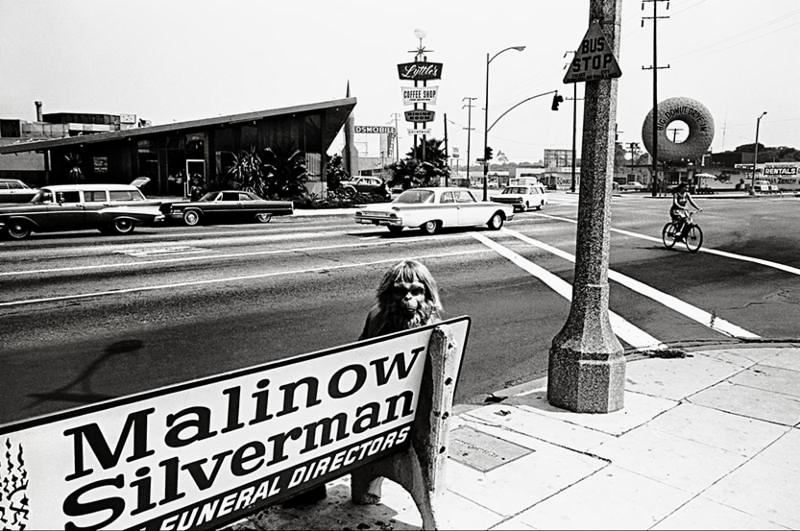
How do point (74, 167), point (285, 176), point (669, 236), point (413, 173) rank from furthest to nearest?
point (413, 173) → point (74, 167) → point (285, 176) → point (669, 236)

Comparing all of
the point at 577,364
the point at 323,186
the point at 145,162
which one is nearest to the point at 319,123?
the point at 323,186

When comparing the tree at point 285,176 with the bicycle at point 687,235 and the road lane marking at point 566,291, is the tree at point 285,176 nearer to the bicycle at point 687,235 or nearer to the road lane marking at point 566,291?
the road lane marking at point 566,291

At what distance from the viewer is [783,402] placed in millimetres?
5988

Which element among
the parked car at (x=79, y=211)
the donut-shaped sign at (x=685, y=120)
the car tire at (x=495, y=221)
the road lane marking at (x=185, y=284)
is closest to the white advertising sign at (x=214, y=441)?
the road lane marking at (x=185, y=284)

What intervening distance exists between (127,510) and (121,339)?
238 inches

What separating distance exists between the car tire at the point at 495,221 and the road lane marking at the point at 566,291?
217cm

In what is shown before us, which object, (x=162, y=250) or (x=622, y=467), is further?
(x=162, y=250)

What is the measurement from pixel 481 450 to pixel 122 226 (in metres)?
18.7

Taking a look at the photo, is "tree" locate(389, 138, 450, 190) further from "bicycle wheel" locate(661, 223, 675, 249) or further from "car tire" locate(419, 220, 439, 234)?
"bicycle wheel" locate(661, 223, 675, 249)

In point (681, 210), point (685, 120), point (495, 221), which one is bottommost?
point (495, 221)

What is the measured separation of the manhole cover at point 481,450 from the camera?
4645mm

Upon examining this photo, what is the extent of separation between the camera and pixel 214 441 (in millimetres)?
2891

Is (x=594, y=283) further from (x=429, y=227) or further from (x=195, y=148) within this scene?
(x=195, y=148)

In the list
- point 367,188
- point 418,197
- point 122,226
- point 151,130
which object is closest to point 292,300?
point 418,197
